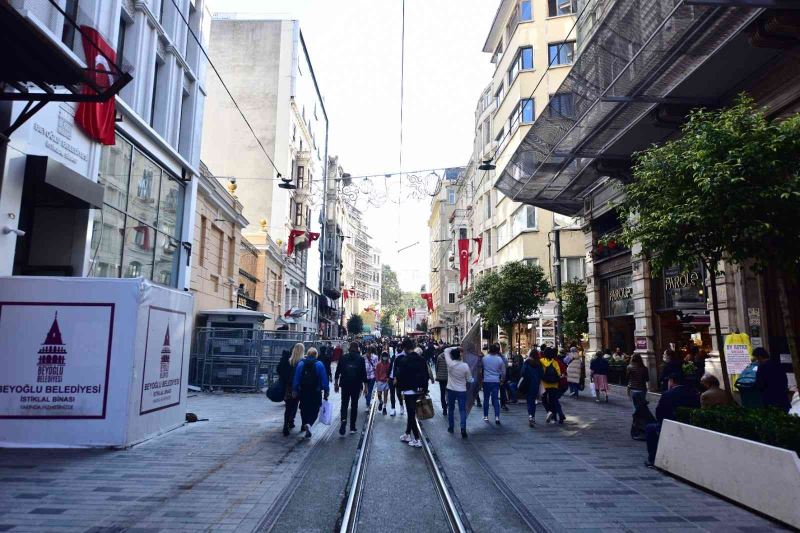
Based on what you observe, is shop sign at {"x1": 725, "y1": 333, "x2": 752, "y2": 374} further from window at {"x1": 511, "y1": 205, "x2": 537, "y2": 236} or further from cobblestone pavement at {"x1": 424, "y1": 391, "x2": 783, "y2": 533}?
window at {"x1": 511, "y1": 205, "x2": 537, "y2": 236}

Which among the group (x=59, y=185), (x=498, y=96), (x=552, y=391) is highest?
(x=498, y=96)

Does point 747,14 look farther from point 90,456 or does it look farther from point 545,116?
point 90,456

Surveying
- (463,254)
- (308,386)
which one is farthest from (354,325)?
(308,386)

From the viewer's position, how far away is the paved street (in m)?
5.43

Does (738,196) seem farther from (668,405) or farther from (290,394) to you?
(290,394)

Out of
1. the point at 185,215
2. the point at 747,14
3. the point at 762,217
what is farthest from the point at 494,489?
the point at 185,215

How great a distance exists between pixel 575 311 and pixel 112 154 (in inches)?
801

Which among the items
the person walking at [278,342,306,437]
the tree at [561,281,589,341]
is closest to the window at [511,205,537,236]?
the tree at [561,281,589,341]

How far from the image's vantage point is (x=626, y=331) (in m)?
20.3

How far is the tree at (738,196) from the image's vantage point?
7.58 meters

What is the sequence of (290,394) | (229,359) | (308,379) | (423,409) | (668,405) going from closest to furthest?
(668,405), (423,409), (308,379), (290,394), (229,359)

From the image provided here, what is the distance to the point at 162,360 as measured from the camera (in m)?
9.95

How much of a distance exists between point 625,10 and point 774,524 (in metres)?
9.60

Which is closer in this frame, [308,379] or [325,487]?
[325,487]
